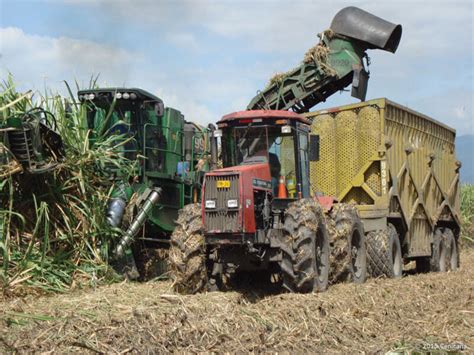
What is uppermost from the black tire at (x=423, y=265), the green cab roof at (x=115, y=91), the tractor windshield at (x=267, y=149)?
the green cab roof at (x=115, y=91)

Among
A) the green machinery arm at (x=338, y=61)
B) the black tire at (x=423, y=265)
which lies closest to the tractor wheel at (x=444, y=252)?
the black tire at (x=423, y=265)

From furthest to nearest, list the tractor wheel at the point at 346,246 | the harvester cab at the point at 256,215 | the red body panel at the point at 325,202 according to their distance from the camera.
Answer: the red body panel at the point at 325,202
the tractor wheel at the point at 346,246
the harvester cab at the point at 256,215

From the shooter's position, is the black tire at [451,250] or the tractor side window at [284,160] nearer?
the tractor side window at [284,160]

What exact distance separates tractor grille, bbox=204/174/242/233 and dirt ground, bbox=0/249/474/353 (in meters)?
0.78

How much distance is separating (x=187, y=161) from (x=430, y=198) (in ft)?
18.1

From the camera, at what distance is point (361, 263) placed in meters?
10.3

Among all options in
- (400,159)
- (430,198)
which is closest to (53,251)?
(400,159)

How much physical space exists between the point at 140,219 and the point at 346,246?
2.91m

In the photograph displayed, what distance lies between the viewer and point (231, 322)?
6.18 m

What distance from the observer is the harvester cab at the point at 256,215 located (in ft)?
26.4

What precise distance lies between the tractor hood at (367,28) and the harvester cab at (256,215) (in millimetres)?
4520

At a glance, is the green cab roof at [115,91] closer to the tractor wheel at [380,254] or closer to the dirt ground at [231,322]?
the dirt ground at [231,322]

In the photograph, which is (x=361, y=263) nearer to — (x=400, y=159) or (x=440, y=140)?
(x=400, y=159)

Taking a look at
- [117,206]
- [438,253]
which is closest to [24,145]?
[117,206]
